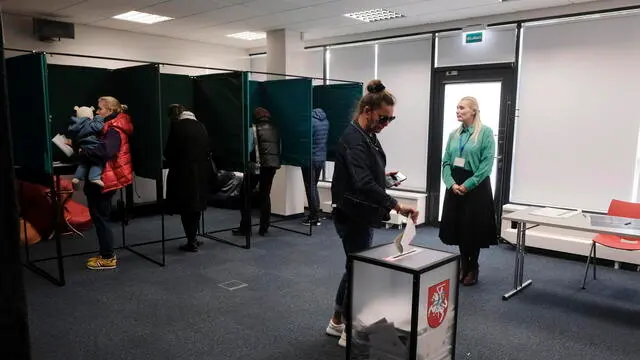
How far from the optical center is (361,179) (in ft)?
7.92

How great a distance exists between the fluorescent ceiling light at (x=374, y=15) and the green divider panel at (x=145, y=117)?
7.84ft

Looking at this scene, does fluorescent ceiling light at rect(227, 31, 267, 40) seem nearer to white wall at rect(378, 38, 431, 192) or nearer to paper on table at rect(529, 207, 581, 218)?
white wall at rect(378, 38, 431, 192)

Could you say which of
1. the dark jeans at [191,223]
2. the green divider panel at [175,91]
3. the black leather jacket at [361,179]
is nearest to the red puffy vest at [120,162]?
the dark jeans at [191,223]

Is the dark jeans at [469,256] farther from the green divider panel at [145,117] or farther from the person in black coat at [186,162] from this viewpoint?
the green divider panel at [145,117]

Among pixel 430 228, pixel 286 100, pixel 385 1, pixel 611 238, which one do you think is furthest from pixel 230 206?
pixel 611 238

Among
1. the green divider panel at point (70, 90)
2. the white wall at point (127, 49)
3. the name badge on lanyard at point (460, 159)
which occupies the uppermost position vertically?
the white wall at point (127, 49)

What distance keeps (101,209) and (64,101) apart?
5.20 feet

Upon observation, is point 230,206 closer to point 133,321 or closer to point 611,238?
point 133,321

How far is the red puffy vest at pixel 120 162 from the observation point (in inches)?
158

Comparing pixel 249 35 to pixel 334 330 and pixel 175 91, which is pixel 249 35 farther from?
pixel 334 330

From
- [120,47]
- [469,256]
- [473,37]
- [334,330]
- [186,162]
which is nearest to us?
[334,330]

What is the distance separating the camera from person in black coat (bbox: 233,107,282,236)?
17.6 ft

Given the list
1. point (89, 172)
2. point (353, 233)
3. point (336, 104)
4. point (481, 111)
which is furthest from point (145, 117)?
point (481, 111)

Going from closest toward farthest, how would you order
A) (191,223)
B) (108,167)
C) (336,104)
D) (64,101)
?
(108,167) → (191,223) → (64,101) → (336,104)
